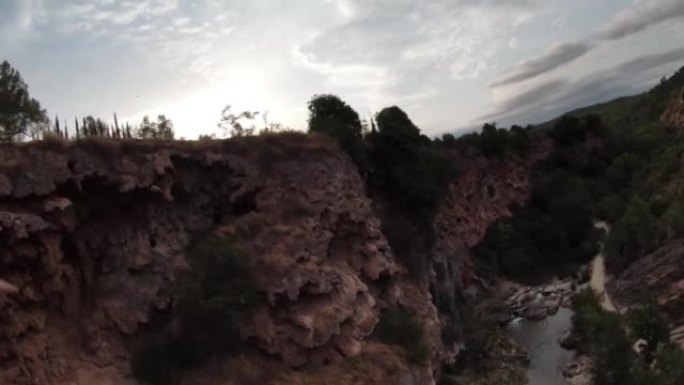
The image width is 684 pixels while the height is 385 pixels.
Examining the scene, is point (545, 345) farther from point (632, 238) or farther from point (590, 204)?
point (590, 204)

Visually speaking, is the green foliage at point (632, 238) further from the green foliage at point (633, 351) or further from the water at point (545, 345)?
the green foliage at point (633, 351)

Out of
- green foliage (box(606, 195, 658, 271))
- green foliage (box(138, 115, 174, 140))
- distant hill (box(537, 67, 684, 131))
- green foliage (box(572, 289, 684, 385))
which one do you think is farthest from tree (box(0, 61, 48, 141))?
distant hill (box(537, 67, 684, 131))

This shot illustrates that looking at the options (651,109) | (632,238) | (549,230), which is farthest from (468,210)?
(651,109)

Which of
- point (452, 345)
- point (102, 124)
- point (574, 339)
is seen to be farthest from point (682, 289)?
point (102, 124)

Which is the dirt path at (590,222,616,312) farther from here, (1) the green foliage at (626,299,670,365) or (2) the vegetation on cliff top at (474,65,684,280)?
(1) the green foliage at (626,299,670,365)

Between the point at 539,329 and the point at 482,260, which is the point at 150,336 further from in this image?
the point at 482,260

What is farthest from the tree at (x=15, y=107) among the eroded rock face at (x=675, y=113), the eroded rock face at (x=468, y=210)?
the eroded rock face at (x=675, y=113)
